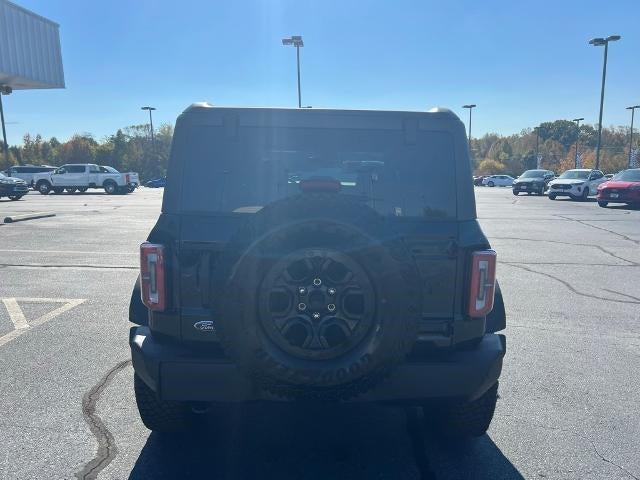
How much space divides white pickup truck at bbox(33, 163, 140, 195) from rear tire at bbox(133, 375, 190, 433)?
33.7 m

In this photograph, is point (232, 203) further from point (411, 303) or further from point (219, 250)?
point (411, 303)


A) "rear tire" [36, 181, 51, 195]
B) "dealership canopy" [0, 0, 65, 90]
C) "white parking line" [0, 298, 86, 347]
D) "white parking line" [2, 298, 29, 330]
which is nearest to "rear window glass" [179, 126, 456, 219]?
"white parking line" [0, 298, 86, 347]

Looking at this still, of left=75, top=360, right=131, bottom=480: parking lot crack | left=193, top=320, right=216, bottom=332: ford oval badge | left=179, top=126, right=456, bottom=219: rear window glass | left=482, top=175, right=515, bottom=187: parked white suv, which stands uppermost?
left=179, top=126, right=456, bottom=219: rear window glass

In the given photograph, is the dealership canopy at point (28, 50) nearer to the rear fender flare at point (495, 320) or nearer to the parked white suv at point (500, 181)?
the rear fender flare at point (495, 320)

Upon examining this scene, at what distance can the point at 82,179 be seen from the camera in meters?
34.6

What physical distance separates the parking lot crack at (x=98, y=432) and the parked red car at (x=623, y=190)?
22111 millimetres

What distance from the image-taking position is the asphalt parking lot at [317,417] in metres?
3.04

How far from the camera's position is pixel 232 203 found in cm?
296

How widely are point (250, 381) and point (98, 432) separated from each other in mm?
1437

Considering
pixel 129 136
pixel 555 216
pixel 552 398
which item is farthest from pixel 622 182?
pixel 129 136

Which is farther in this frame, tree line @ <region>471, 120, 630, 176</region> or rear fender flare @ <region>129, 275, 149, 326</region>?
tree line @ <region>471, 120, 630, 176</region>

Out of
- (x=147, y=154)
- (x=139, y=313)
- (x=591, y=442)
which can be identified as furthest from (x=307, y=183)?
Answer: (x=147, y=154)

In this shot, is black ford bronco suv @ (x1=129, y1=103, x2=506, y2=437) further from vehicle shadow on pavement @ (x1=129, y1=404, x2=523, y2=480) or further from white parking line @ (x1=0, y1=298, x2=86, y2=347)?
white parking line @ (x1=0, y1=298, x2=86, y2=347)

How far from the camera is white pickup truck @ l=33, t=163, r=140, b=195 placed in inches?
1358
